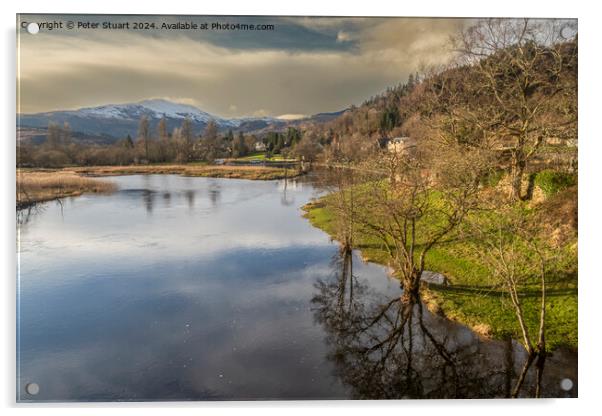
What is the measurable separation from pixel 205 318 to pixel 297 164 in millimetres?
4838

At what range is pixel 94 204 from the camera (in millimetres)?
10594

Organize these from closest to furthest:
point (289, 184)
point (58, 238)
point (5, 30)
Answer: point (5, 30)
point (58, 238)
point (289, 184)

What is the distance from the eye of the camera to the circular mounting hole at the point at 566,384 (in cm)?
687

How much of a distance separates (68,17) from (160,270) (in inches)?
225

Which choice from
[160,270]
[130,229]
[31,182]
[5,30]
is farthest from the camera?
[130,229]

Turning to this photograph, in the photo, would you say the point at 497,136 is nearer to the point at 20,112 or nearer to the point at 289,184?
the point at 289,184

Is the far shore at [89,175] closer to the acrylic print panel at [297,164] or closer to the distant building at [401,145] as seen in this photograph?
the acrylic print panel at [297,164]

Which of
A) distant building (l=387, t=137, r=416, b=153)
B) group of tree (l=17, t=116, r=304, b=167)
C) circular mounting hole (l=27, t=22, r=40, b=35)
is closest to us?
circular mounting hole (l=27, t=22, r=40, b=35)

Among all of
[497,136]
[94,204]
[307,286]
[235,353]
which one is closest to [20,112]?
[94,204]

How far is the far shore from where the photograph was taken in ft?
25.2

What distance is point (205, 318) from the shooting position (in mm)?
8594

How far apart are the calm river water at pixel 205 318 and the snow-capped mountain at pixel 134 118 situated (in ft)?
5.89

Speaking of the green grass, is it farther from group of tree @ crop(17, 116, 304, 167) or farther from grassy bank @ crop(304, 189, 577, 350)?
grassy bank @ crop(304, 189, 577, 350)

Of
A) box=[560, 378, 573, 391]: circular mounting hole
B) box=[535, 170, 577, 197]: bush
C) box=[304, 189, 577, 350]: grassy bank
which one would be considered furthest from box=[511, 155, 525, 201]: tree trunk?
box=[560, 378, 573, 391]: circular mounting hole
